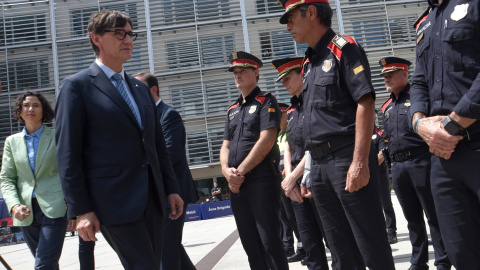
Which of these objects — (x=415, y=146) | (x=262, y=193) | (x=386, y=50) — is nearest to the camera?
(x=262, y=193)

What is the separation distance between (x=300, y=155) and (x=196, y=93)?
19.7 metres

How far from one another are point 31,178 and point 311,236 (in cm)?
264

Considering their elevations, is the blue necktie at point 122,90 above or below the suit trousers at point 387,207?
above

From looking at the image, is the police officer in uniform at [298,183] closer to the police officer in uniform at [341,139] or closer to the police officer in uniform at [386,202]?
the police officer in uniform at [341,139]

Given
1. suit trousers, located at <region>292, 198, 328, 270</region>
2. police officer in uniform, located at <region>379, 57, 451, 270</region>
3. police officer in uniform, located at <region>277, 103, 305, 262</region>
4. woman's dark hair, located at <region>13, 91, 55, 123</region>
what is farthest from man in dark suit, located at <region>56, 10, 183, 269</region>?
police officer in uniform, located at <region>277, 103, 305, 262</region>

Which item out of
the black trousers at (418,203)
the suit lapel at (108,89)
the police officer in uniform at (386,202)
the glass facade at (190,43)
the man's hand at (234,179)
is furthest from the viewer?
the glass facade at (190,43)

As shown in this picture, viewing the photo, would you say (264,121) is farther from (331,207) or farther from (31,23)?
(31,23)

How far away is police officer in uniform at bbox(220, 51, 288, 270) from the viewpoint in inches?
152

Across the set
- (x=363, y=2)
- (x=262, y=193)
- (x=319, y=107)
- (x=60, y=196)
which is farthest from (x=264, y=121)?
(x=363, y=2)

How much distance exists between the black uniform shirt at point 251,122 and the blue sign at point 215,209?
15602mm

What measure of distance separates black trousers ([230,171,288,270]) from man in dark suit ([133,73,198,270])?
0.46 m

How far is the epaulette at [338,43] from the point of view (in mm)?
2877

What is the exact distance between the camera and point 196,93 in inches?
953

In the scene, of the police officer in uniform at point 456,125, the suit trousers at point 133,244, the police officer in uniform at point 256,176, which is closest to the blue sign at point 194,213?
the police officer in uniform at point 256,176
